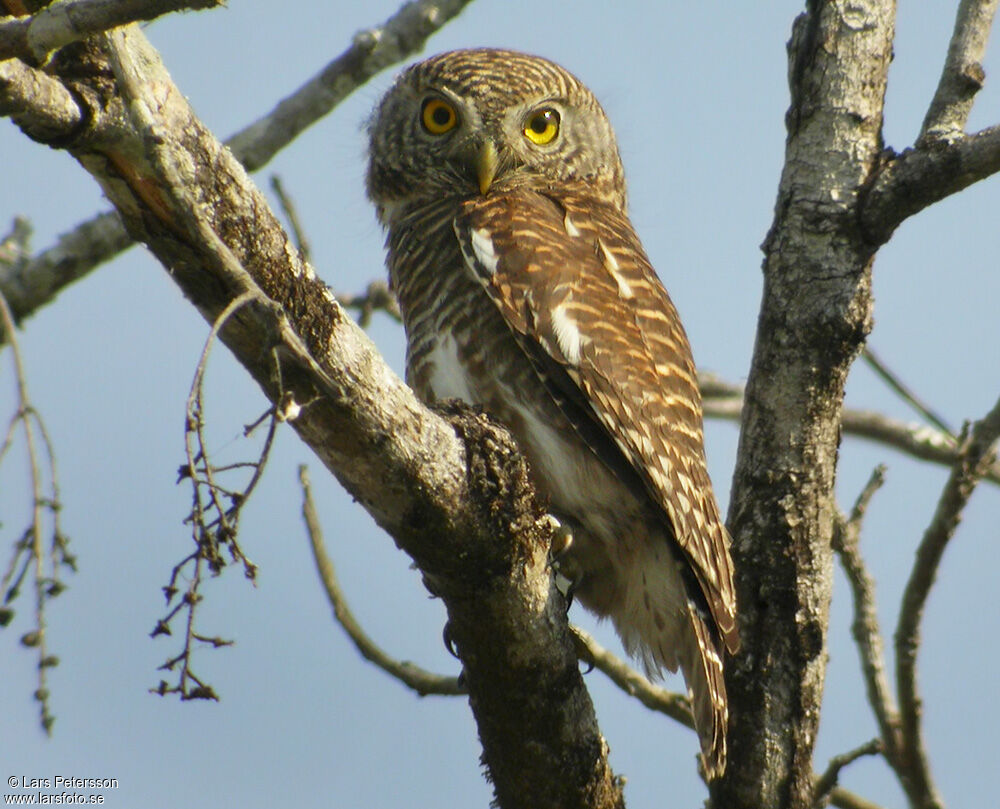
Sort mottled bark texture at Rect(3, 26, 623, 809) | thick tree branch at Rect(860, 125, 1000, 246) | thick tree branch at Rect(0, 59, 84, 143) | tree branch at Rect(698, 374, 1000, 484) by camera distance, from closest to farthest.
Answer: thick tree branch at Rect(0, 59, 84, 143)
mottled bark texture at Rect(3, 26, 623, 809)
thick tree branch at Rect(860, 125, 1000, 246)
tree branch at Rect(698, 374, 1000, 484)

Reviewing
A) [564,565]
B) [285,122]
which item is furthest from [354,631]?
[285,122]

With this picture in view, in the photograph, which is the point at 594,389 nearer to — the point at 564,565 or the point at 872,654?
the point at 564,565

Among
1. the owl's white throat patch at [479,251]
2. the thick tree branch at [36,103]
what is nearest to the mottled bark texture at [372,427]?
the thick tree branch at [36,103]

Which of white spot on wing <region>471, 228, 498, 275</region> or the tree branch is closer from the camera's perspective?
white spot on wing <region>471, 228, 498, 275</region>

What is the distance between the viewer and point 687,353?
14.9 feet

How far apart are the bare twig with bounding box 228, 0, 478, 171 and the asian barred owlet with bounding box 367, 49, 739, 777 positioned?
1.05 metres

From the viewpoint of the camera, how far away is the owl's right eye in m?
5.54

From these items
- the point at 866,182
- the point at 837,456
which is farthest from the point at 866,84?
the point at 837,456

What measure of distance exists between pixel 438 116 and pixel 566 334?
1.96m

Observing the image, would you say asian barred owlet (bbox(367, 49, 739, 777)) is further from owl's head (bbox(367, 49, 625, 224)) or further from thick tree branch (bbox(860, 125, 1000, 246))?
thick tree branch (bbox(860, 125, 1000, 246))

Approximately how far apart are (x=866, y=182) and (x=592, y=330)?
99cm

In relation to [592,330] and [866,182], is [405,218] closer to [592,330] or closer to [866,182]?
[592,330]

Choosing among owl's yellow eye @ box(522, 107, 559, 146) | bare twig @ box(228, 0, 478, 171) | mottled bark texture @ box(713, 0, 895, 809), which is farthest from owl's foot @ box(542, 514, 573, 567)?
bare twig @ box(228, 0, 478, 171)

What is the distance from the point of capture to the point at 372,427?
2.84 meters
